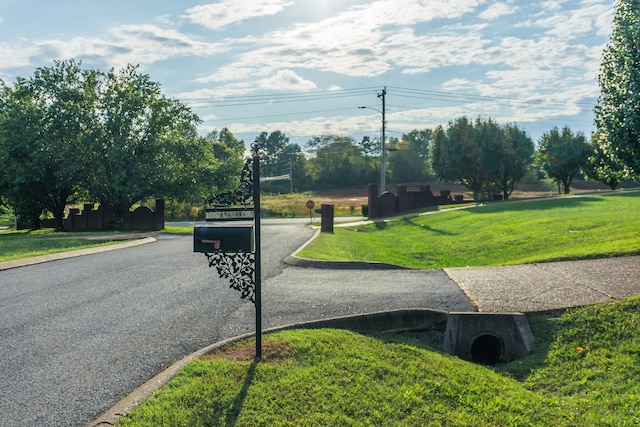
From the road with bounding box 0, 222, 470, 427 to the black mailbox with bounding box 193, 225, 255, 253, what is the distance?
1363 mm

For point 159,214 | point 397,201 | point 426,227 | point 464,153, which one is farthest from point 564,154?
point 159,214

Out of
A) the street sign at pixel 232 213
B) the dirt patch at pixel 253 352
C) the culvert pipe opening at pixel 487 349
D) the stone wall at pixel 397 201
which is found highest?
the street sign at pixel 232 213

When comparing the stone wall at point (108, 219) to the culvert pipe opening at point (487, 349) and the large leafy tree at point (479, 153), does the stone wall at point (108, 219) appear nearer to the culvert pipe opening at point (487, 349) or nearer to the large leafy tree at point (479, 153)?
the large leafy tree at point (479, 153)

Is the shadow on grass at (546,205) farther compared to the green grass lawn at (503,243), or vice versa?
the shadow on grass at (546,205)

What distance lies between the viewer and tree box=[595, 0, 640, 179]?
10.2 m

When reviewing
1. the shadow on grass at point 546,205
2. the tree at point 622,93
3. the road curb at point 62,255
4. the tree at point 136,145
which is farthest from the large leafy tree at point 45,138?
the tree at point 622,93

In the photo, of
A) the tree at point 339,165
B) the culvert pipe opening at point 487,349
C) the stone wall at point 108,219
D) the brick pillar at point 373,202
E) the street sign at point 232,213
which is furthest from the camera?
the tree at point 339,165

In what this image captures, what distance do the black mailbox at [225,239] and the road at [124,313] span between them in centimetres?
136

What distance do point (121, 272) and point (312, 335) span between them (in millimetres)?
6918

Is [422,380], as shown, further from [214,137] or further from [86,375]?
[214,137]

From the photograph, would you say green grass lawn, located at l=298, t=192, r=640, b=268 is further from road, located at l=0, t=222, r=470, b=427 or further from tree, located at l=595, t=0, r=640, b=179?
road, located at l=0, t=222, r=470, b=427

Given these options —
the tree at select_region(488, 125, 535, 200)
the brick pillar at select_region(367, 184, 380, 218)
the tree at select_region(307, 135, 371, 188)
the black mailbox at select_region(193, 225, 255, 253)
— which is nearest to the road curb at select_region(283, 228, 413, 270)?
the black mailbox at select_region(193, 225, 255, 253)

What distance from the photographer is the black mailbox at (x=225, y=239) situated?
5973mm

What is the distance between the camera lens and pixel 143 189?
30578 mm
